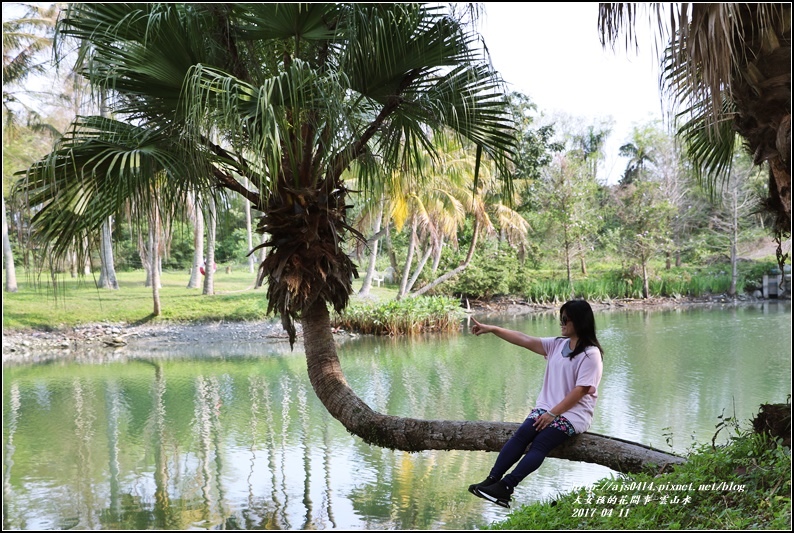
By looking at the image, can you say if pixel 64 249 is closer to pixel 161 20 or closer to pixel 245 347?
pixel 161 20

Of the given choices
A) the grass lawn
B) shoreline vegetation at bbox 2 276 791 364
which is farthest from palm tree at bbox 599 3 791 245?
the grass lawn

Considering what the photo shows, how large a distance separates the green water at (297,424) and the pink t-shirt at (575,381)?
1.90m

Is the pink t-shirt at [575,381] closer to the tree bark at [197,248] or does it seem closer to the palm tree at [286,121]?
the palm tree at [286,121]

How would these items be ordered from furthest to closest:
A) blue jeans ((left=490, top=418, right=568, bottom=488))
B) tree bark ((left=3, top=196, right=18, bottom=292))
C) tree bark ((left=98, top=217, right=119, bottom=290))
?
tree bark ((left=98, top=217, right=119, bottom=290)) → tree bark ((left=3, top=196, right=18, bottom=292)) → blue jeans ((left=490, top=418, right=568, bottom=488))

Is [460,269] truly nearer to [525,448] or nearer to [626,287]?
[626,287]

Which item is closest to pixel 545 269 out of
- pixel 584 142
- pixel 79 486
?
pixel 584 142

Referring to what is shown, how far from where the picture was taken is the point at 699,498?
12.7ft

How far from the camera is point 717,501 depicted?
12.5 feet

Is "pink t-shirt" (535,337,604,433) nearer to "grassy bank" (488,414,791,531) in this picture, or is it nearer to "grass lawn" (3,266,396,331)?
"grassy bank" (488,414,791,531)

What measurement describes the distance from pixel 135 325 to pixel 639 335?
1305 centimetres

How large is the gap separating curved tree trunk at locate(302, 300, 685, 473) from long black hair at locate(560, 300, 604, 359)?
1.84ft

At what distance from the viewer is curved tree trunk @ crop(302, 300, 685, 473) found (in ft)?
14.8

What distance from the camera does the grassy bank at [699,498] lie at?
355 centimetres

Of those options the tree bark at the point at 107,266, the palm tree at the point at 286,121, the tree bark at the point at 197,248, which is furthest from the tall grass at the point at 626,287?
the palm tree at the point at 286,121
